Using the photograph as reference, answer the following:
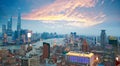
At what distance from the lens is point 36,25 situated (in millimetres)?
4785

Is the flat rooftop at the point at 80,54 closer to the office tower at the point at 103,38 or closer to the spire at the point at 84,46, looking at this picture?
the spire at the point at 84,46

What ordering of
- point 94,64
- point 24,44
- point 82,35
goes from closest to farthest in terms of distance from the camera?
1. point 94,64
2. point 82,35
3. point 24,44

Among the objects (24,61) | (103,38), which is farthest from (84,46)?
(24,61)

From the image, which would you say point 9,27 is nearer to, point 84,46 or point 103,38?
point 84,46

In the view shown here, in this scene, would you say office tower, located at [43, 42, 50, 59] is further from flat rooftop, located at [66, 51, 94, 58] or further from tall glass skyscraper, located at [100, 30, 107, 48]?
tall glass skyscraper, located at [100, 30, 107, 48]

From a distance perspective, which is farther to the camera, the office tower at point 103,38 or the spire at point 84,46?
the spire at point 84,46

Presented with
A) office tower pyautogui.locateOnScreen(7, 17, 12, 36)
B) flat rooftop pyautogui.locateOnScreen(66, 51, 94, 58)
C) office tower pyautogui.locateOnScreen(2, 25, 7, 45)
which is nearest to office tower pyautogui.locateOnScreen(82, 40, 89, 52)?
flat rooftop pyautogui.locateOnScreen(66, 51, 94, 58)

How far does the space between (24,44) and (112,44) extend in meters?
2.71

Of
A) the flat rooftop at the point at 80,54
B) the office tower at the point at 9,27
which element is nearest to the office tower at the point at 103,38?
the flat rooftop at the point at 80,54

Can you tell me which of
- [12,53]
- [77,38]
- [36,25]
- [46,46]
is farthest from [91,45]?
[12,53]

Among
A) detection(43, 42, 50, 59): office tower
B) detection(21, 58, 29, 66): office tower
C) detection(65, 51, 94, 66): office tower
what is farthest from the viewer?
detection(43, 42, 50, 59): office tower

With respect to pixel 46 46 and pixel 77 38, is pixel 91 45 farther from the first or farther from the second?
pixel 46 46

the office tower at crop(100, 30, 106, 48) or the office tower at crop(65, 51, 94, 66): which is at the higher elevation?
the office tower at crop(100, 30, 106, 48)

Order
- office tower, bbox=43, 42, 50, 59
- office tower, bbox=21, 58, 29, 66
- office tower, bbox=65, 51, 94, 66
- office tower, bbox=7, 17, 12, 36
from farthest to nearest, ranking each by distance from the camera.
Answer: office tower, bbox=7, 17, 12, 36, office tower, bbox=43, 42, 50, 59, office tower, bbox=65, 51, 94, 66, office tower, bbox=21, 58, 29, 66
